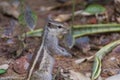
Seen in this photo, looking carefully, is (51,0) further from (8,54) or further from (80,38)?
(8,54)

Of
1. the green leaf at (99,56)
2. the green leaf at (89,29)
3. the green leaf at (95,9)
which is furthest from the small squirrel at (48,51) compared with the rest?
the green leaf at (95,9)

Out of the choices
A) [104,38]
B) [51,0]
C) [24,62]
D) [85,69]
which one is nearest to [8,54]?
[24,62]

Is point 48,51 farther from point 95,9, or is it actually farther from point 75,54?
point 95,9

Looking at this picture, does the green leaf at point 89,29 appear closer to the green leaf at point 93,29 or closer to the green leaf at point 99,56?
the green leaf at point 93,29

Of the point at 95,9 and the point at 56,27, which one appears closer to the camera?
the point at 56,27

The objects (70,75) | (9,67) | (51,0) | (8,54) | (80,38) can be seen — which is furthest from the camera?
(51,0)

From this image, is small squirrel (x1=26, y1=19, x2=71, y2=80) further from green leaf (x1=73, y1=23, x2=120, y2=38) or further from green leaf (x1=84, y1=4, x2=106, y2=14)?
green leaf (x1=84, y1=4, x2=106, y2=14)

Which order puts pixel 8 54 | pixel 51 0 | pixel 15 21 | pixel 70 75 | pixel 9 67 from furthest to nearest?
pixel 51 0 < pixel 15 21 < pixel 8 54 < pixel 9 67 < pixel 70 75

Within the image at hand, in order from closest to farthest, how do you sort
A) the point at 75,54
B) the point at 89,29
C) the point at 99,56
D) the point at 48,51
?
the point at 48,51
the point at 99,56
the point at 75,54
the point at 89,29

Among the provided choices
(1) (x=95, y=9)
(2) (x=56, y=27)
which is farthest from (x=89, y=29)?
(2) (x=56, y=27)
